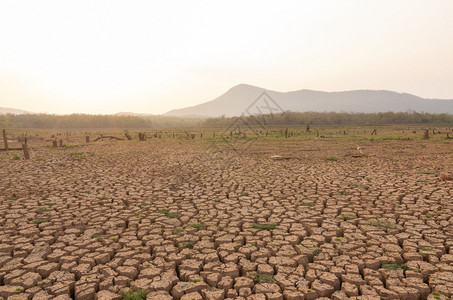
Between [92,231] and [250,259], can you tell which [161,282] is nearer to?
[250,259]

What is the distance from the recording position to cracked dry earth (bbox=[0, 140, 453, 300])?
3.49 m

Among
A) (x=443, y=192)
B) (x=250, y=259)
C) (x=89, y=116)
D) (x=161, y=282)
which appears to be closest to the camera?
(x=161, y=282)

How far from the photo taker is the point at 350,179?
374 inches

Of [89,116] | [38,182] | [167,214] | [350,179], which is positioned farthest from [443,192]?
[89,116]

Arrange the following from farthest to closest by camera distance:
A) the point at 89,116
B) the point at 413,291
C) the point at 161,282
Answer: the point at 89,116
the point at 161,282
the point at 413,291

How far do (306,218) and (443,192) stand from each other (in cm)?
457

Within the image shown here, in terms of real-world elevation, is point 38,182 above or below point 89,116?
below

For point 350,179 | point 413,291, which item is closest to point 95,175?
point 350,179

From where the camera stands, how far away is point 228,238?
15.9 ft

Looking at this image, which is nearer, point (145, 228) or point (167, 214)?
point (145, 228)

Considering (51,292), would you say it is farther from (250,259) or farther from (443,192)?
(443,192)

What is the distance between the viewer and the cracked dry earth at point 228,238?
349 cm

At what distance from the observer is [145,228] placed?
17.6 ft

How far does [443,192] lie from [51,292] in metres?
9.09
